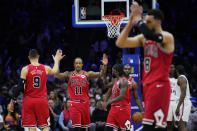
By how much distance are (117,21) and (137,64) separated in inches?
53.8

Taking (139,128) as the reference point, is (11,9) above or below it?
above

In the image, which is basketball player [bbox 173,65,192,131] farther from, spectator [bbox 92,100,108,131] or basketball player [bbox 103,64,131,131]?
spectator [bbox 92,100,108,131]

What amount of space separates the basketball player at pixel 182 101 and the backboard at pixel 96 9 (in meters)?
2.38

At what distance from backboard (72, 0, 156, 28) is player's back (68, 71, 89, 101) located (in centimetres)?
241

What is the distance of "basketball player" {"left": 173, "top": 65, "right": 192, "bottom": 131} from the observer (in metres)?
9.81

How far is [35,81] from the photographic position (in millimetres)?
8531

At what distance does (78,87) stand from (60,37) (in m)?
10.00

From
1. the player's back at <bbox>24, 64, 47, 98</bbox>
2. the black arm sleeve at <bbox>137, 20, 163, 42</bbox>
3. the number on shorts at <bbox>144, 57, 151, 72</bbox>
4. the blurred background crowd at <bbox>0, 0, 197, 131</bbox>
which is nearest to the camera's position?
the black arm sleeve at <bbox>137, 20, 163, 42</bbox>

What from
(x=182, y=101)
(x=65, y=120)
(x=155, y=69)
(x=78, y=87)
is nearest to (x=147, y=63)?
(x=155, y=69)

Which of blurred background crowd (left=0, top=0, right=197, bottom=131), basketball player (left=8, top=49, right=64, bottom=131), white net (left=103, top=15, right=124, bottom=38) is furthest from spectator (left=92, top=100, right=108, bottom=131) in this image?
blurred background crowd (left=0, top=0, right=197, bottom=131)

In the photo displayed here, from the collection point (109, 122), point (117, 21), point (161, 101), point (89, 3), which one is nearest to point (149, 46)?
point (161, 101)

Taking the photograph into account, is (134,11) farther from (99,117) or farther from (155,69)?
(99,117)

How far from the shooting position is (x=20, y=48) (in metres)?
19.0

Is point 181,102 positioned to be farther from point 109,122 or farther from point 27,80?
point 27,80
